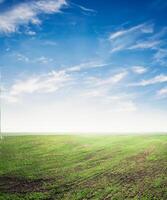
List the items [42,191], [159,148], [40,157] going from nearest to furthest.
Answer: [42,191]
[40,157]
[159,148]

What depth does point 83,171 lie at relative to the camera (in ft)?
174

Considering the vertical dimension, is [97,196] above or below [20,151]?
below

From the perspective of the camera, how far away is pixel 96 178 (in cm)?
4797

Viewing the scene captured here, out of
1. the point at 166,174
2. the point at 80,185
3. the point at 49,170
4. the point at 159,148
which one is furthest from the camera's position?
the point at 159,148

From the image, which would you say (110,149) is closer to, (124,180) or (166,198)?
(124,180)

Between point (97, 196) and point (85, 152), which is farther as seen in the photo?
point (85, 152)

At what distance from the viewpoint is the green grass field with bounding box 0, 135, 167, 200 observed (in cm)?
3997

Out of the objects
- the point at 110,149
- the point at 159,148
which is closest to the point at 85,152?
the point at 110,149

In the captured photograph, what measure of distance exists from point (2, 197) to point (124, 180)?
60.9 feet

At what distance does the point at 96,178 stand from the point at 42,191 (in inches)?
409

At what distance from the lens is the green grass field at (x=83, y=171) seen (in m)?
40.0

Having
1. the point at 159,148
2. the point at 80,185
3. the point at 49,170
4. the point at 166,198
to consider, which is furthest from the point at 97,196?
the point at 159,148

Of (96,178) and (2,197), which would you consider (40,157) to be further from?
(2,197)

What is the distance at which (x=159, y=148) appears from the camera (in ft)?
235
